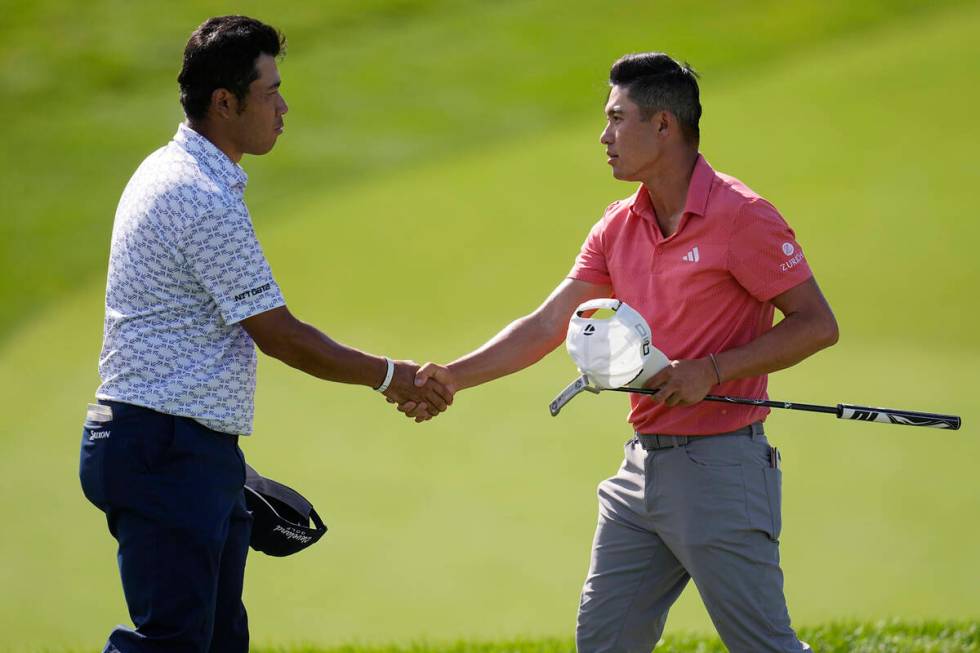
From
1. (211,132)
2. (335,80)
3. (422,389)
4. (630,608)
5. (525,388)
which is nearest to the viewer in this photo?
(211,132)

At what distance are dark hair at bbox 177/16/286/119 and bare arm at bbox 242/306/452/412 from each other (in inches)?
21.6

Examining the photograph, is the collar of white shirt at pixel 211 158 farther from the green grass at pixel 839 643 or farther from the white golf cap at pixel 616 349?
the green grass at pixel 839 643

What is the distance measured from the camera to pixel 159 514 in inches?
127

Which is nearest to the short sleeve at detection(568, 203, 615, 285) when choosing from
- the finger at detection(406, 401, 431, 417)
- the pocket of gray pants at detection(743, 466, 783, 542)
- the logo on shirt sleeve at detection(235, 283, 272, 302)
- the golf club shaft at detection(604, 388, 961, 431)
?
the golf club shaft at detection(604, 388, 961, 431)

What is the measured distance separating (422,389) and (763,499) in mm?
1040

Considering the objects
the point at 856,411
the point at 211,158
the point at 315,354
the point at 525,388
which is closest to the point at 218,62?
the point at 211,158

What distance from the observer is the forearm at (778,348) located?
11.2 ft

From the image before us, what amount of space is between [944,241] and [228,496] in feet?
21.2

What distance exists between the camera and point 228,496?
132 inches

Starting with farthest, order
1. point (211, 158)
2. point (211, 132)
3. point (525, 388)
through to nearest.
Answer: point (525, 388), point (211, 132), point (211, 158)

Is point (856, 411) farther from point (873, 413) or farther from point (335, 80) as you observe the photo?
point (335, 80)

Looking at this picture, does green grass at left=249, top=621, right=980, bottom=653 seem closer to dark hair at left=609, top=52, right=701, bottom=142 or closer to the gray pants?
the gray pants

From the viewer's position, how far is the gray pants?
3404 mm

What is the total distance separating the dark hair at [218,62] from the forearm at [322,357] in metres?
0.59
